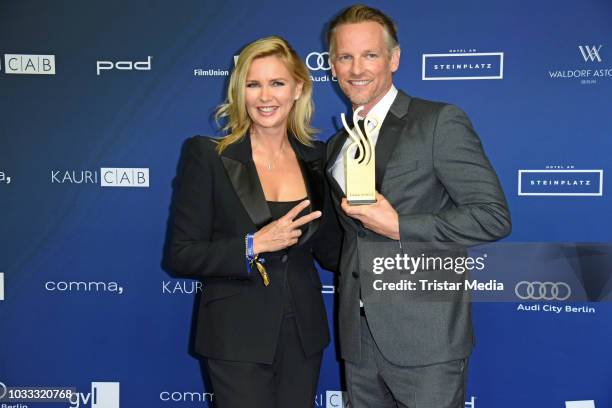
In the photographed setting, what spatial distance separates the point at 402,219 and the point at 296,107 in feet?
2.39

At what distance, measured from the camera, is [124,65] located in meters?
2.90

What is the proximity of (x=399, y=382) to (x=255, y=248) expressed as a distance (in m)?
0.63

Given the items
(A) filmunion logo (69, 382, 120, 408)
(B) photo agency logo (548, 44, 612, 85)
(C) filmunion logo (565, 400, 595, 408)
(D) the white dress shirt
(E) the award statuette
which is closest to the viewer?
(E) the award statuette

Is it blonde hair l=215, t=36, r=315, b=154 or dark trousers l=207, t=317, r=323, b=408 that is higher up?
blonde hair l=215, t=36, r=315, b=154

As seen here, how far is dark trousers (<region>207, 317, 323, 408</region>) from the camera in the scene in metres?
1.83

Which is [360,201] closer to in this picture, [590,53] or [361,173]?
[361,173]

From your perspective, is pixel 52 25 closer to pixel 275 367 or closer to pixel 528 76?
pixel 275 367

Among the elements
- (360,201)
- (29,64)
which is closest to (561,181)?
(360,201)

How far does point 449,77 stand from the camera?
9.00 ft

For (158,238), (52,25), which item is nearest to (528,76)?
(158,238)

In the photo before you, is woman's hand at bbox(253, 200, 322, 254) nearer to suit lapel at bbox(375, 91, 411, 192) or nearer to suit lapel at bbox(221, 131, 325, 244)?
suit lapel at bbox(221, 131, 325, 244)

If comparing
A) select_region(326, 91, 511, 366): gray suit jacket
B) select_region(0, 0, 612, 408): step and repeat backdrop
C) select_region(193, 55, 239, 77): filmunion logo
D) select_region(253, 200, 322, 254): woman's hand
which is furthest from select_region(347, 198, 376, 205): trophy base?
select_region(193, 55, 239, 77): filmunion logo

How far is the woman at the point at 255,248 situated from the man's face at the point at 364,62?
0.77 ft

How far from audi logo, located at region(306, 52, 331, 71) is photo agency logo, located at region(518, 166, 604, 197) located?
1.11 m
